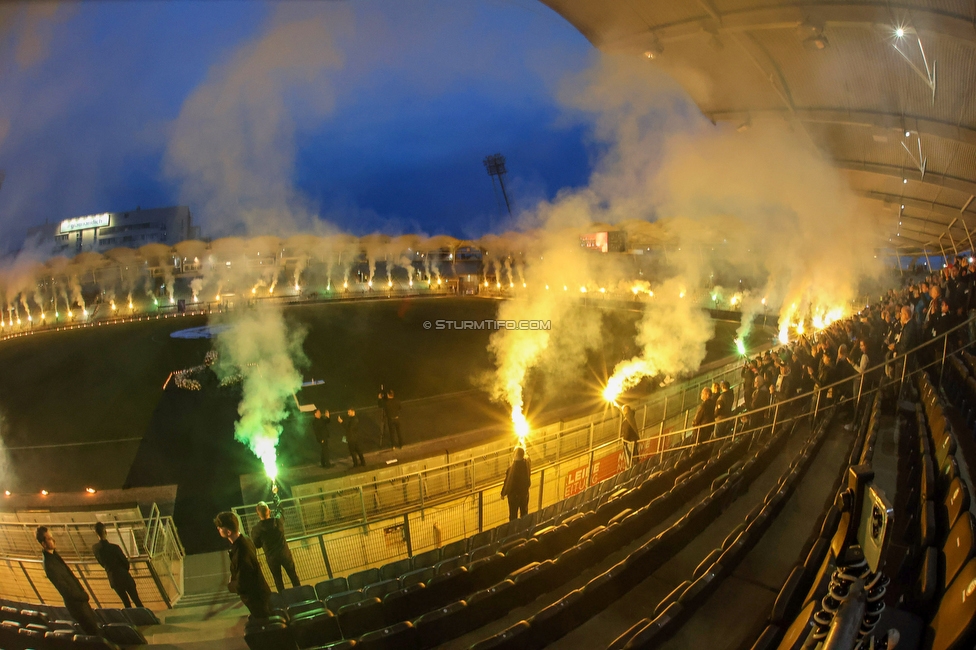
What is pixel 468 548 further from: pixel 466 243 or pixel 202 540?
pixel 466 243

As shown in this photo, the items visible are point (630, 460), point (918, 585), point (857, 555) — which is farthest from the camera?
point (630, 460)

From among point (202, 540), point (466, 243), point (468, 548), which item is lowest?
point (202, 540)

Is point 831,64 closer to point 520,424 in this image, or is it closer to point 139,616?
point 520,424

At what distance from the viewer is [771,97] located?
9984mm

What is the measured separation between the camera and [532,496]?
677 cm

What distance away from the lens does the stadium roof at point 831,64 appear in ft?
21.5

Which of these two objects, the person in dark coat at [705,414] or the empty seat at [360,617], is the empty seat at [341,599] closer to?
the empty seat at [360,617]

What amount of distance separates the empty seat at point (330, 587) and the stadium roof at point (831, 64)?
28.4 ft

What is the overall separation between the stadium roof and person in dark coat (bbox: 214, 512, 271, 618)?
8.74 metres

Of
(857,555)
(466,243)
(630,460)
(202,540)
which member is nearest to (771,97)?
(630,460)

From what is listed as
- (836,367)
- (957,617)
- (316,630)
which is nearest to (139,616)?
(316,630)

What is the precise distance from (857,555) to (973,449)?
4025mm

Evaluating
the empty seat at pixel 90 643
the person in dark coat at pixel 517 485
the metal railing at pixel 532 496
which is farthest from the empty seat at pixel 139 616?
the person in dark coat at pixel 517 485

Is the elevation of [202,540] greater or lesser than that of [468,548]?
lesser
